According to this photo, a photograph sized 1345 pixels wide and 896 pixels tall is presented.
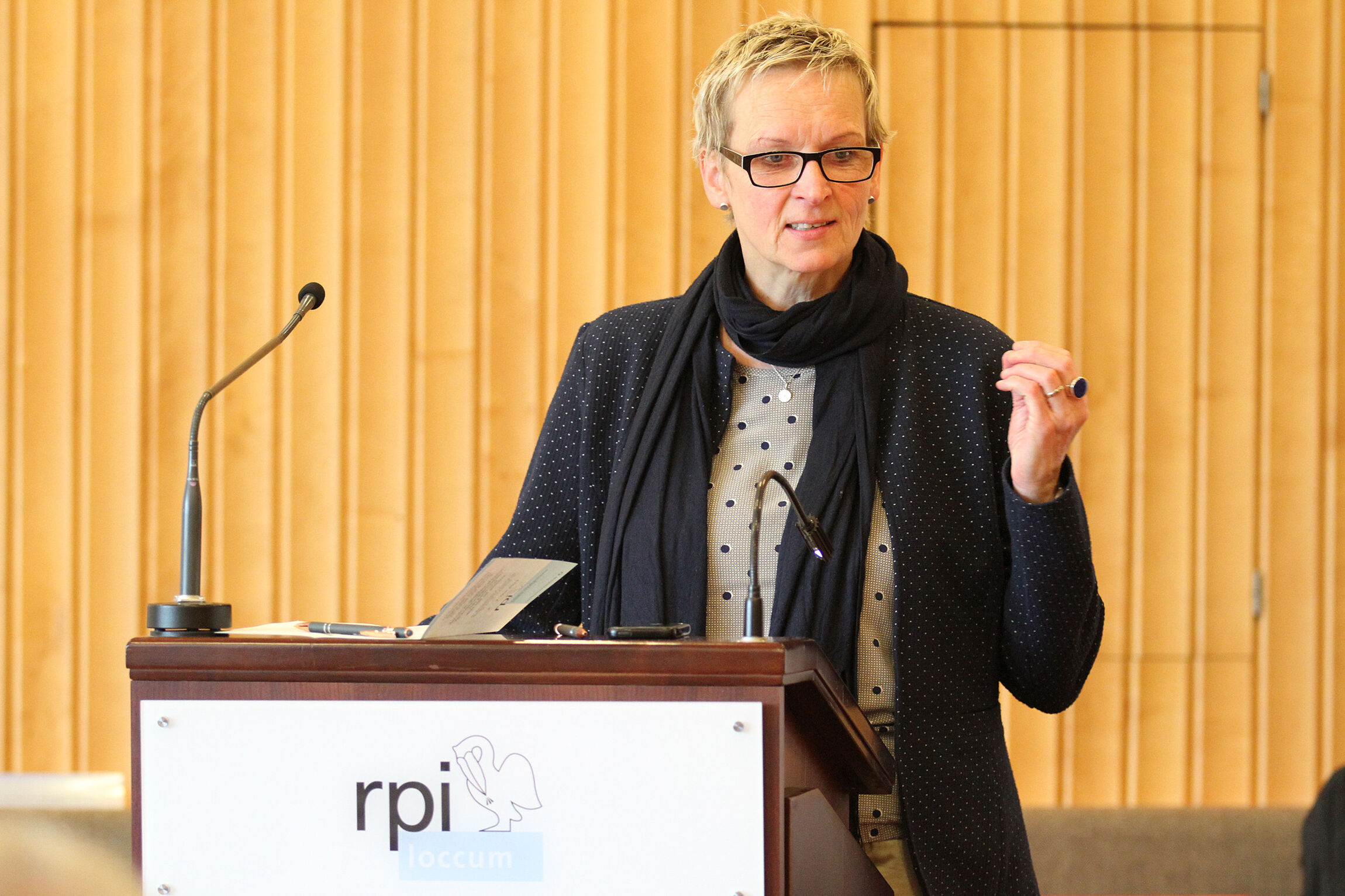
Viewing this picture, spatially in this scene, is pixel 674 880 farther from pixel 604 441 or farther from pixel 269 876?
pixel 604 441

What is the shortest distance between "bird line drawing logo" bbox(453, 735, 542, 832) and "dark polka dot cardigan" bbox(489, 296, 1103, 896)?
0.66 metres

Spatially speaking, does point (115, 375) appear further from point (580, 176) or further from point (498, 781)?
point (498, 781)

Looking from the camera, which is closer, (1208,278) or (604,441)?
(604,441)

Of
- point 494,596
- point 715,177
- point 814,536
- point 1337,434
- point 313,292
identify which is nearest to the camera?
point 494,596

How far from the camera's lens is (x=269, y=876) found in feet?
4.29

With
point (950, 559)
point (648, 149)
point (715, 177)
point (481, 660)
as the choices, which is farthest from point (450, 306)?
point (481, 660)

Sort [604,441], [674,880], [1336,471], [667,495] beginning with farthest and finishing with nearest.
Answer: [1336,471] < [604,441] < [667,495] < [674,880]

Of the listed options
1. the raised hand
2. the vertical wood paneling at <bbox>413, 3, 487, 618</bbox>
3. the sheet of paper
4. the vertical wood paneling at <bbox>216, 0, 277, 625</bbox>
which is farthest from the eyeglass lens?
the vertical wood paneling at <bbox>216, 0, 277, 625</bbox>

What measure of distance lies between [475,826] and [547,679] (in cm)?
16

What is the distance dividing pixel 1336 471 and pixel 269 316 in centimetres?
302

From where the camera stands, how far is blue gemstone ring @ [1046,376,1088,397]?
1.57 metres

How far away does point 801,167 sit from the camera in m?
1.93

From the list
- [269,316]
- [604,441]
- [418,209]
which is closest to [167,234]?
[269,316]

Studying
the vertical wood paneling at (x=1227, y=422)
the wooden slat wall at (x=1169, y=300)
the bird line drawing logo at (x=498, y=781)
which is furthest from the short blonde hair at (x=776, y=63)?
the vertical wood paneling at (x=1227, y=422)
